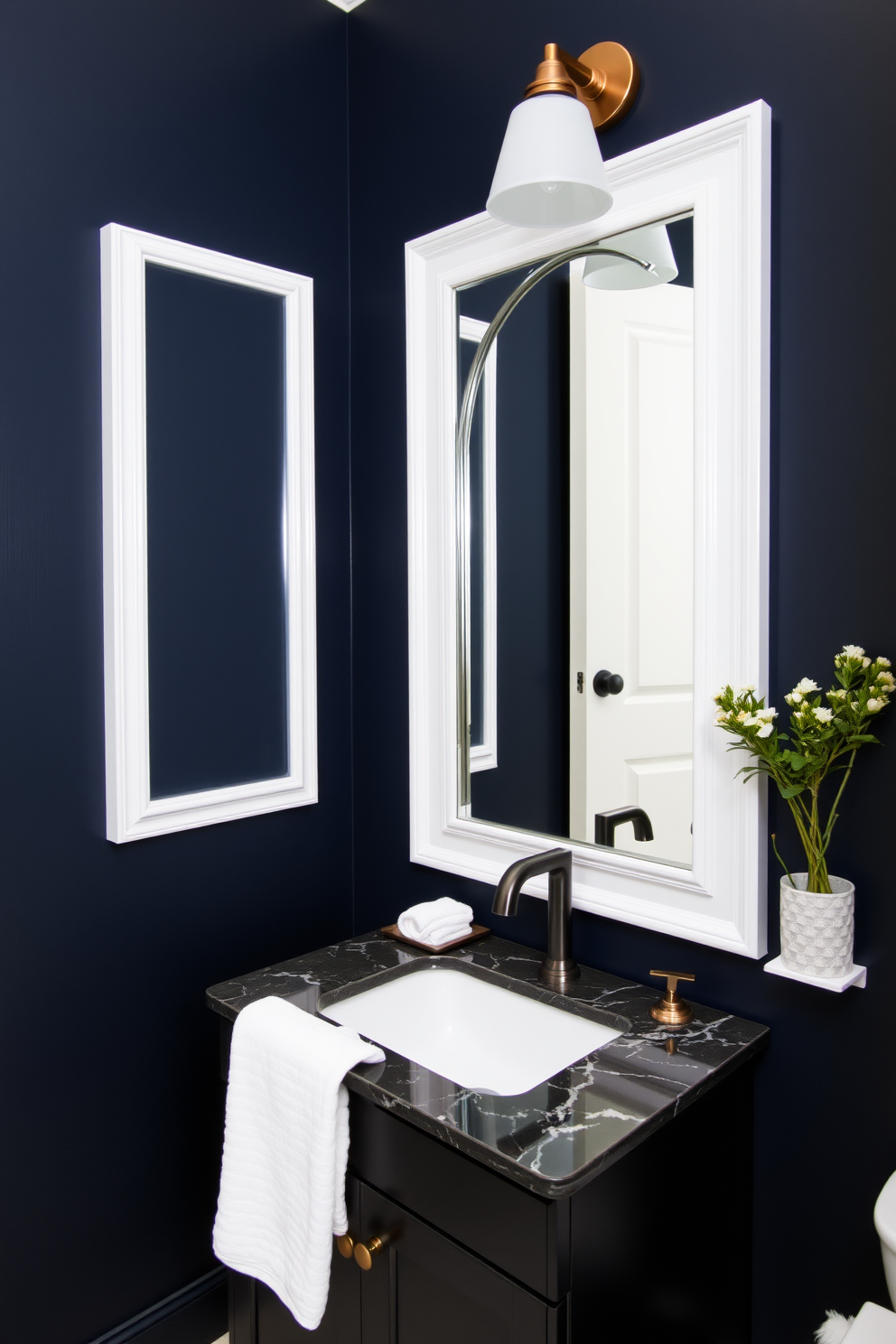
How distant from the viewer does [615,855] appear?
1.50m

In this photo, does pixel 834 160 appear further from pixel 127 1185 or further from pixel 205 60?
pixel 127 1185

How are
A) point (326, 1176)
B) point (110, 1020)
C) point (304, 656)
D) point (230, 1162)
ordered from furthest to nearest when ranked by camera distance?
point (304, 656), point (110, 1020), point (230, 1162), point (326, 1176)

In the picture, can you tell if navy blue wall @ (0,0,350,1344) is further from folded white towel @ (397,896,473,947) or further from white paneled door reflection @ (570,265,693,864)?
white paneled door reflection @ (570,265,693,864)

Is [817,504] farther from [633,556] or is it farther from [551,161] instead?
[551,161]

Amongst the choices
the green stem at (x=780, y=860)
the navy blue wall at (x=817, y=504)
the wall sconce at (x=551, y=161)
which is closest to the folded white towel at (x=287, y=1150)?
the navy blue wall at (x=817, y=504)

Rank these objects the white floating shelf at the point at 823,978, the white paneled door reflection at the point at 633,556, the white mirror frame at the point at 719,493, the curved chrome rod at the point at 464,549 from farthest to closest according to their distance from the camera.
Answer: the curved chrome rod at the point at 464,549, the white paneled door reflection at the point at 633,556, the white mirror frame at the point at 719,493, the white floating shelf at the point at 823,978

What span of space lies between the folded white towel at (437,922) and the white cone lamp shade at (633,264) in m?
1.09

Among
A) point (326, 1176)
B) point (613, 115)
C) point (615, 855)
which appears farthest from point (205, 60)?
point (326, 1176)

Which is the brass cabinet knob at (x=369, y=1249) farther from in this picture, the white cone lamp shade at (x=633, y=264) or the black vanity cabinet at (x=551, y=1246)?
the white cone lamp shade at (x=633, y=264)

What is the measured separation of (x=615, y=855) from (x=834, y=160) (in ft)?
3.38

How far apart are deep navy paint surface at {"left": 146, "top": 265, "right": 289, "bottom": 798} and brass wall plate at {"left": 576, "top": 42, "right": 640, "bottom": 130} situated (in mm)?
706

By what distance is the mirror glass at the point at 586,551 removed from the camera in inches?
55.2

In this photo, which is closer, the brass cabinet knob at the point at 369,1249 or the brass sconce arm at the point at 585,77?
the brass cabinet knob at the point at 369,1249

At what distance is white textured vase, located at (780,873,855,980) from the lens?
119cm
